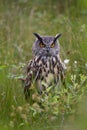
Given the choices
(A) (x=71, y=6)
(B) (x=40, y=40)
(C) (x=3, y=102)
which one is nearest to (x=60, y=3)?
(A) (x=71, y=6)

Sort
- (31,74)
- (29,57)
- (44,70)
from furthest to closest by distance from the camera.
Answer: (29,57)
(44,70)
(31,74)

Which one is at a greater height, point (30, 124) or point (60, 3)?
point (60, 3)

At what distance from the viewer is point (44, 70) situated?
19.6 feet

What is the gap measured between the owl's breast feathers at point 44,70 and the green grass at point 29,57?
9 centimetres

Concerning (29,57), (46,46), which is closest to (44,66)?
(46,46)

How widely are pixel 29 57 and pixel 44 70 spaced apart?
1.58 m

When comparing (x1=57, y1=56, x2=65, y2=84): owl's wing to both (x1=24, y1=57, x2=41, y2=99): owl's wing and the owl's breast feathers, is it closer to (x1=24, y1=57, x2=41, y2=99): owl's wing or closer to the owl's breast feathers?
the owl's breast feathers

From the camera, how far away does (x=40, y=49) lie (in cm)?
612

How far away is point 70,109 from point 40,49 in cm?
135

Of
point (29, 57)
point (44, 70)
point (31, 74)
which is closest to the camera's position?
point (31, 74)

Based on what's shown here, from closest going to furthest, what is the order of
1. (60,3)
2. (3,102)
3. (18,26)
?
(3,102) < (18,26) < (60,3)

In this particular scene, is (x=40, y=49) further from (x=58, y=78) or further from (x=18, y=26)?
(x=18, y=26)

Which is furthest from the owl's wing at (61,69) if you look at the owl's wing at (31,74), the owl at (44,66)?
the owl's wing at (31,74)

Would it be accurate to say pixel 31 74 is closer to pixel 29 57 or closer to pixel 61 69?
pixel 61 69
